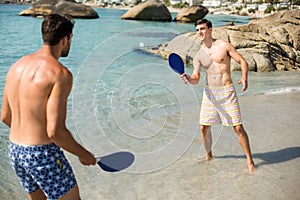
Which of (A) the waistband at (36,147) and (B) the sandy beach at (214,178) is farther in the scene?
(B) the sandy beach at (214,178)

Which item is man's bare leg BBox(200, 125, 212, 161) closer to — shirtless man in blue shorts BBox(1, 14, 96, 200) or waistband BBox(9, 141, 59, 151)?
shirtless man in blue shorts BBox(1, 14, 96, 200)

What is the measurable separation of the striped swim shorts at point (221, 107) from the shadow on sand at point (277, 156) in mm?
839

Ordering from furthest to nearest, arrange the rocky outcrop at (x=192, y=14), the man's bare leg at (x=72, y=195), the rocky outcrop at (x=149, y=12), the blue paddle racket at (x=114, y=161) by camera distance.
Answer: the rocky outcrop at (x=192, y=14) → the rocky outcrop at (x=149, y=12) → the blue paddle racket at (x=114, y=161) → the man's bare leg at (x=72, y=195)

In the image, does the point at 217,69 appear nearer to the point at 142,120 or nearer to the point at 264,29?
the point at 142,120

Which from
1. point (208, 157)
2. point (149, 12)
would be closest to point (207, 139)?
point (208, 157)

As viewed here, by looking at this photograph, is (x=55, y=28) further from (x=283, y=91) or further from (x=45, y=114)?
(x=283, y=91)

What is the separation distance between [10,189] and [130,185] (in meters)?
1.28

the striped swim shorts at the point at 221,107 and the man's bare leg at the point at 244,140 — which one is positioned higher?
the striped swim shorts at the point at 221,107

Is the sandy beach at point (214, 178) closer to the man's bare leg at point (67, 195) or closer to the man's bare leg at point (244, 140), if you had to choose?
the man's bare leg at point (244, 140)

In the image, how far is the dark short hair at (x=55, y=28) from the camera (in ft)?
7.56

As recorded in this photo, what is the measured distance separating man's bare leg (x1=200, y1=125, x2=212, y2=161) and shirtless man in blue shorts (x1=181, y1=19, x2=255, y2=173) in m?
0.13

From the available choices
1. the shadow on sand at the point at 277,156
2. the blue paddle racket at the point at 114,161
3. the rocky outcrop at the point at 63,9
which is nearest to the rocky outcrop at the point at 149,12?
the rocky outcrop at the point at 63,9

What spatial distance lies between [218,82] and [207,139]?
787 millimetres

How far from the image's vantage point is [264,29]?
45.9 ft
